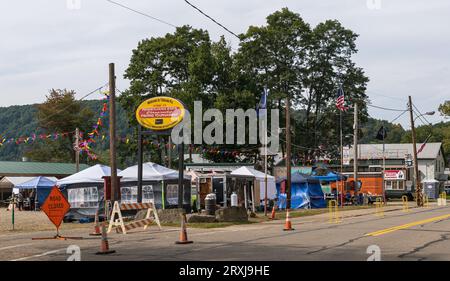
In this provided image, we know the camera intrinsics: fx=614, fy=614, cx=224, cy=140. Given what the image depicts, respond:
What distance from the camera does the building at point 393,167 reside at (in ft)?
201

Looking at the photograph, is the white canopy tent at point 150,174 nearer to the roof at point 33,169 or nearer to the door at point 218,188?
the door at point 218,188

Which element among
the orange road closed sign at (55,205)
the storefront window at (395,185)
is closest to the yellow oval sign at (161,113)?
the orange road closed sign at (55,205)

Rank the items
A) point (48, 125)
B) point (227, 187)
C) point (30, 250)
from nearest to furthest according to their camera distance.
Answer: point (30, 250) < point (227, 187) < point (48, 125)

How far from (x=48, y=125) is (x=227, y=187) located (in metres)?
57.1

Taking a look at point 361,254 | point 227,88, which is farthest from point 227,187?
point 361,254

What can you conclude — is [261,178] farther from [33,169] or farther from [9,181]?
[33,169]

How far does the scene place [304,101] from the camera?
71125 millimetres

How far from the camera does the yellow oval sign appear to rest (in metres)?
29.4

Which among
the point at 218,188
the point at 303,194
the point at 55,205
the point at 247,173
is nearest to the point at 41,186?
the point at 218,188

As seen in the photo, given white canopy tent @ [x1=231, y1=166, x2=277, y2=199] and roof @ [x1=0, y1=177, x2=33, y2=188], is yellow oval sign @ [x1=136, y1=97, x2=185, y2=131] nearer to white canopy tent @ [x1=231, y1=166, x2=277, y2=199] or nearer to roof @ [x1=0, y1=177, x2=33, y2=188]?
white canopy tent @ [x1=231, y1=166, x2=277, y2=199]

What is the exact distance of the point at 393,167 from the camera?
245 ft

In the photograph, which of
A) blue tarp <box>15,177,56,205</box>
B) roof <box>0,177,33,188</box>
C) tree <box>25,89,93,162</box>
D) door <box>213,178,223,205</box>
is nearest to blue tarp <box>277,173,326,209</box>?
door <box>213,178,223,205</box>

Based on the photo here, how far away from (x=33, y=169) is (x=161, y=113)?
156ft
